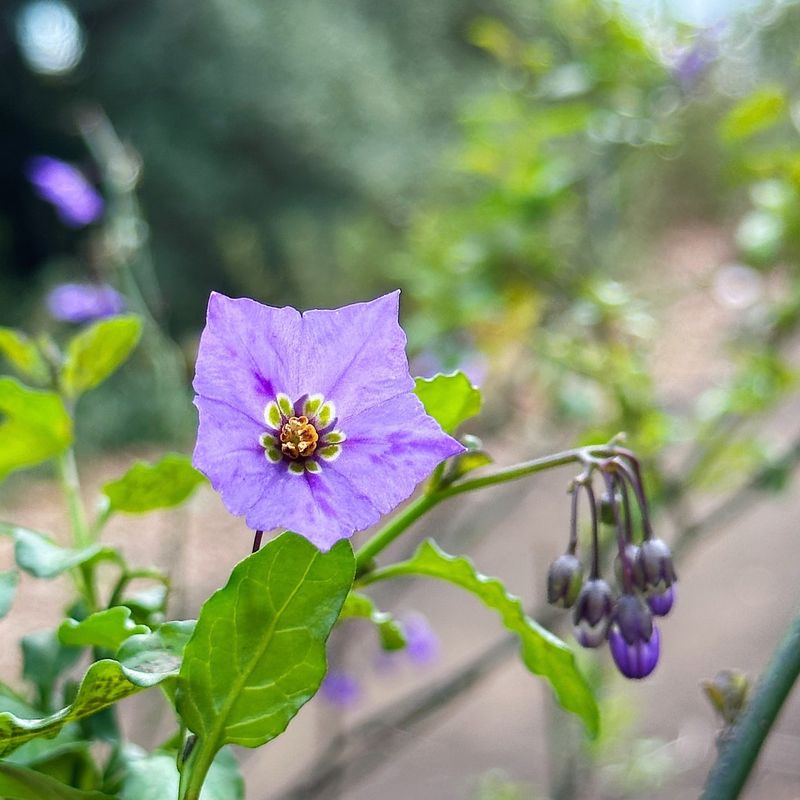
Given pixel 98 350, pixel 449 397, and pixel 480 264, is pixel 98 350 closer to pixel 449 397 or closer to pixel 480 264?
pixel 449 397

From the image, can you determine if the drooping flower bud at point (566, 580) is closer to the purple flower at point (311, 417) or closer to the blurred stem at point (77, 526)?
the purple flower at point (311, 417)

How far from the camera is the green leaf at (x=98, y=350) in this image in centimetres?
71

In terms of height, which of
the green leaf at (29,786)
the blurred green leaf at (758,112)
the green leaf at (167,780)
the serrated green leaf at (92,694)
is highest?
the blurred green leaf at (758,112)

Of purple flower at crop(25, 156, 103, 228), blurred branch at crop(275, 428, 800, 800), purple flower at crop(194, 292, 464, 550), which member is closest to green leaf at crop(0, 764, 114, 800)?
purple flower at crop(194, 292, 464, 550)

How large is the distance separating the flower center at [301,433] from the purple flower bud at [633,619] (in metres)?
0.22

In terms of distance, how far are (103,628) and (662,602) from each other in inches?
13.3

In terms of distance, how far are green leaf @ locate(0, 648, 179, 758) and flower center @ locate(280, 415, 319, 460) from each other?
0.13 metres

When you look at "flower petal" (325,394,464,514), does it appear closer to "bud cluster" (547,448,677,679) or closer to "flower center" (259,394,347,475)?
"flower center" (259,394,347,475)

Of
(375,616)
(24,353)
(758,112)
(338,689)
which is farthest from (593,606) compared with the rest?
(338,689)

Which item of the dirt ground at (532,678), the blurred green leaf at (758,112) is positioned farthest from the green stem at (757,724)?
the dirt ground at (532,678)

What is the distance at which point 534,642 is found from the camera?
56cm

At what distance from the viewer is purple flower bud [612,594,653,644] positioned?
609 mm

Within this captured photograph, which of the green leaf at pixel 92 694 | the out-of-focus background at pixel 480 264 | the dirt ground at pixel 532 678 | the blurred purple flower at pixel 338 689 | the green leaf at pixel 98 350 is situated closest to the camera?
the green leaf at pixel 92 694

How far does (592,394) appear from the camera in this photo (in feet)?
5.77
